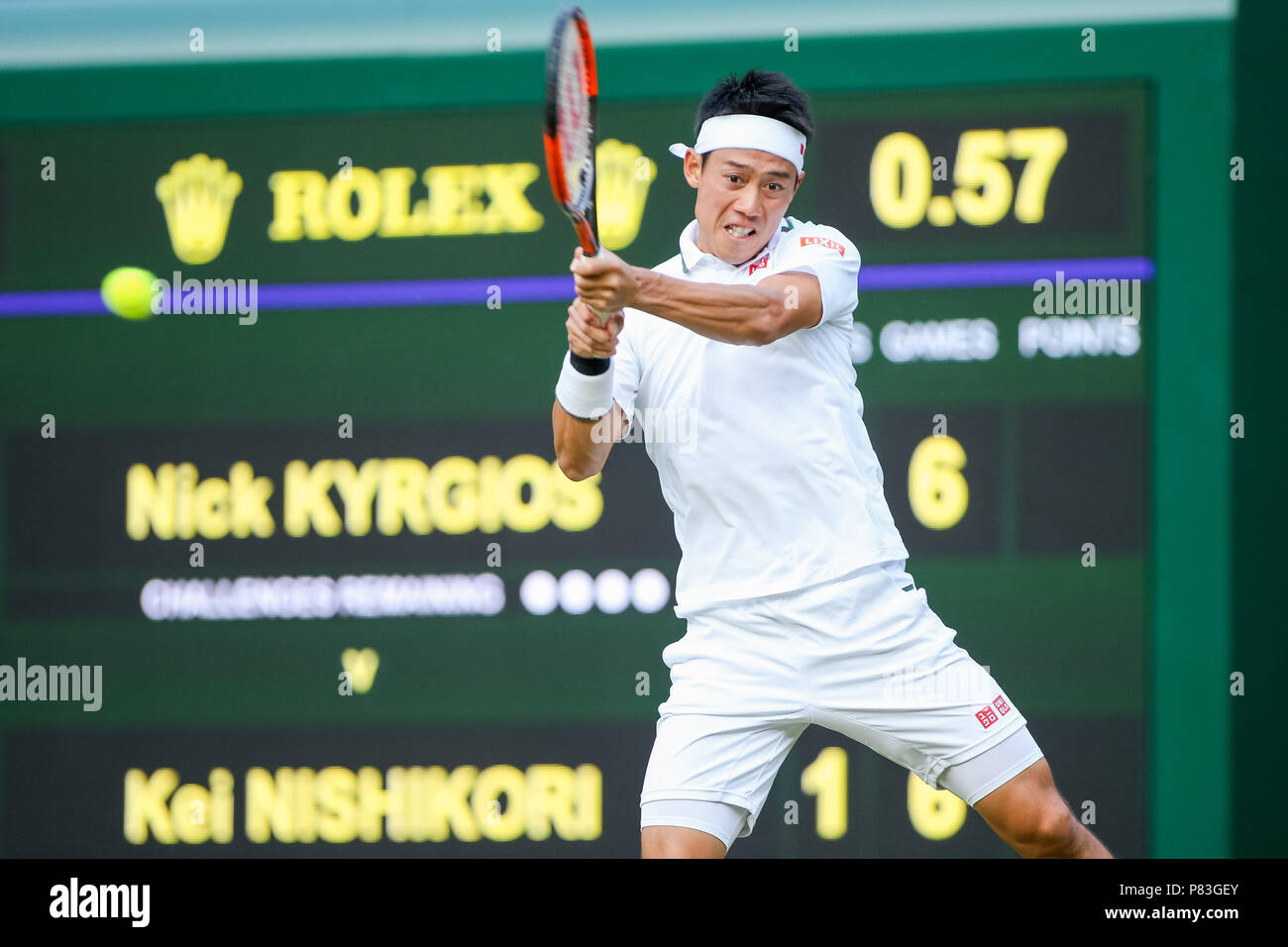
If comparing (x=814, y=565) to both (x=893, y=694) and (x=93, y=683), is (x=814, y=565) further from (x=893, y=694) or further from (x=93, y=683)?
(x=93, y=683)

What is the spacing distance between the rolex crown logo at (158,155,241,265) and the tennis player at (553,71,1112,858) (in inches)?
63.5

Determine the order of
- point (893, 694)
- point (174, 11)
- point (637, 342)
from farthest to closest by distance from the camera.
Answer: point (174, 11) → point (637, 342) → point (893, 694)

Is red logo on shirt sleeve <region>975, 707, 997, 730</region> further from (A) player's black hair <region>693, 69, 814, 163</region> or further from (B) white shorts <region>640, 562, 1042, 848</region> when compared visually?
(A) player's black hair <region>693, 69, 814, 163</region>

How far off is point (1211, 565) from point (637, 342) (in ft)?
5.50

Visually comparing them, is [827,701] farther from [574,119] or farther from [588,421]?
[574,119]

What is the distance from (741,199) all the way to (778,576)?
65 cm

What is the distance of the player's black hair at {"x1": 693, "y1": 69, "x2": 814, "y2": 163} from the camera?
117 inches

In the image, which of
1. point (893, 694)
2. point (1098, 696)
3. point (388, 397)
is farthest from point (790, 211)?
point (893, 694)

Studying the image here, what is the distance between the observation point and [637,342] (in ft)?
9.86

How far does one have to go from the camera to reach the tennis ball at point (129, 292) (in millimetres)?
4160

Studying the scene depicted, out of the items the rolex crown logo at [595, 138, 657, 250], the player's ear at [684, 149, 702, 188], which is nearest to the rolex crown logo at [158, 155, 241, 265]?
the rolex crown logo at [595, 138, 657, 250]

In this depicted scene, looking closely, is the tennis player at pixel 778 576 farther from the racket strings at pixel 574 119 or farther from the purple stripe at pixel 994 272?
the purple stripe at pixel 994 272

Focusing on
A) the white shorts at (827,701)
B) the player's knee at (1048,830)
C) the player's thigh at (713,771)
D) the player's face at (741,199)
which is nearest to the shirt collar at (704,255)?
the player's face at (741,199)

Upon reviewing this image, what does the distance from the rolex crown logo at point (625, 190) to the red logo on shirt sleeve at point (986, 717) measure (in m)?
1.66
